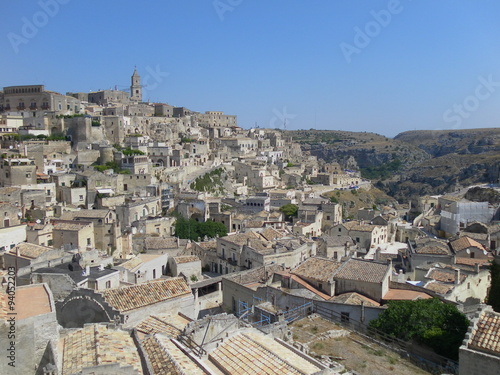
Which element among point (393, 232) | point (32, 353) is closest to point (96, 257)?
point (32, 353)

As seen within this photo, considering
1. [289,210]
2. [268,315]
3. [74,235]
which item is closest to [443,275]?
[268,315]

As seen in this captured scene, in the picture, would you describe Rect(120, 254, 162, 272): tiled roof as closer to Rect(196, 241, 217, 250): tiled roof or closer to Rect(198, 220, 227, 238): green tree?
Rect(196, 241, 217, 250): tiled roof

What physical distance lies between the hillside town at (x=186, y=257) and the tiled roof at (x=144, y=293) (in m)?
0.05

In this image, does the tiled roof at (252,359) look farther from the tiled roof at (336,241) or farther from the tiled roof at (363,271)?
the tiled roof at (336,241)

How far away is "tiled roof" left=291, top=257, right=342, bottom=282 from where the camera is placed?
1819 centimetres

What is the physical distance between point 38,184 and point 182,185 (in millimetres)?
15345

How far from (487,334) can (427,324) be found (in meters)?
3.43

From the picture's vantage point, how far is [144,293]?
13789 millimetres

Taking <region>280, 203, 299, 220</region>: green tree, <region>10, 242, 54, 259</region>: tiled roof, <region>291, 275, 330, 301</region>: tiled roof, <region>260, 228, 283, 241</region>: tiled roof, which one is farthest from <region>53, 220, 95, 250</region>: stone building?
<region>280, 203, 299, 220</region>: green tree

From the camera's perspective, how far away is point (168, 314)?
1367 centimetres

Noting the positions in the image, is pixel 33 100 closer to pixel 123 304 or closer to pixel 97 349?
pixel 123 304

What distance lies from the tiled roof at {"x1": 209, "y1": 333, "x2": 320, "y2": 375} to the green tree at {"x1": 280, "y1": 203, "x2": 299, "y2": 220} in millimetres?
32067

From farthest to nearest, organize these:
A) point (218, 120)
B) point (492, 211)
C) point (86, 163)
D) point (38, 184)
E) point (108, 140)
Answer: point (218, 120) → point (108, 140) → point (86, 163) → point (492, 211) → point (38, 184)

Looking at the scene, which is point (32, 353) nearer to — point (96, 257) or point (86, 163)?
point (96, 257)
